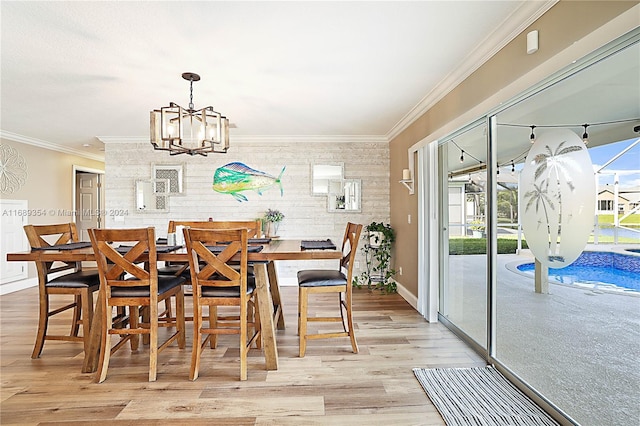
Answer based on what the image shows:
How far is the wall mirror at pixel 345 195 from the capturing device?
5.70 m

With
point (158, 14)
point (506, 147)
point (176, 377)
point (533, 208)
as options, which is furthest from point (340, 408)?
point (158, 14)

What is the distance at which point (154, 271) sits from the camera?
252cm

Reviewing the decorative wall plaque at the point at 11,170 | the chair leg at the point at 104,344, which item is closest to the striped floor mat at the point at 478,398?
the chair leg at the point at 104,344

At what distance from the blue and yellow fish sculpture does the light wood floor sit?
275 centimetres

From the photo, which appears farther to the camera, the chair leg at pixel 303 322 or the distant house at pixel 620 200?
the chair leg at pixel 303 322

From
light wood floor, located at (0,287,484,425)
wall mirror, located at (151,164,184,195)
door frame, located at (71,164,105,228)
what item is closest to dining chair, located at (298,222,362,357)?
light wood floor, located at (0,287,484,425)

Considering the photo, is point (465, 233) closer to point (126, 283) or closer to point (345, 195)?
point (345, 195)

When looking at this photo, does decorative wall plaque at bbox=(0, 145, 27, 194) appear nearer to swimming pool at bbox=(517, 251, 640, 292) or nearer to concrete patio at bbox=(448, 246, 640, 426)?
concrete patio at bbox=(448, 246, 640, 426)

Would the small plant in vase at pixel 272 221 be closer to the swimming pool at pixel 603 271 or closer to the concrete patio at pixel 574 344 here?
the concrete patio at pixel 574 344

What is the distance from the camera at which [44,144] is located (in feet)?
19.4

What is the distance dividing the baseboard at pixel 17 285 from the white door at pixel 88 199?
162 centimetres

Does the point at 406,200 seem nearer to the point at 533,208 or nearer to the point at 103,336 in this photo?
the point at 533,208

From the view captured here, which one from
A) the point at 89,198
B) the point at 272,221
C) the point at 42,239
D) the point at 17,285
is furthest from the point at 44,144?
the point at 272,221

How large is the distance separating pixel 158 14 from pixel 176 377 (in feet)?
7.99
